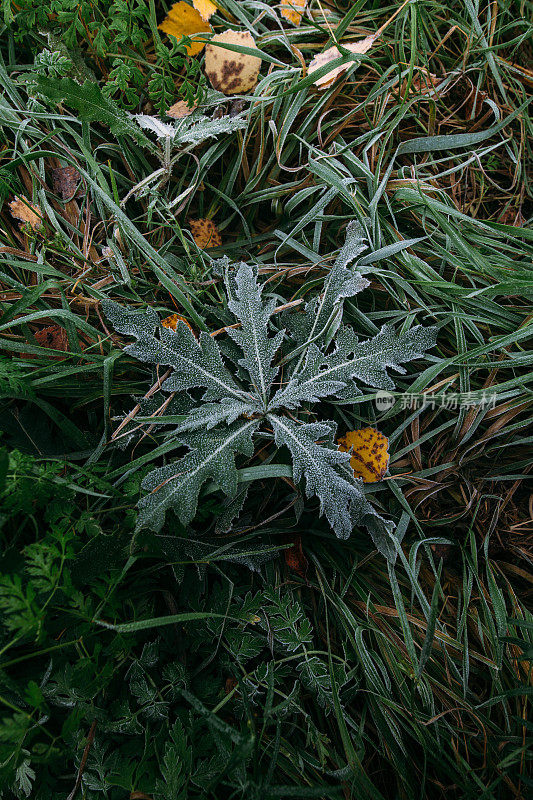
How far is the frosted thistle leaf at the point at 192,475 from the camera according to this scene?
50.5 inches

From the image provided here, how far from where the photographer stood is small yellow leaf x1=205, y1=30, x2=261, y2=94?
1.67 meters

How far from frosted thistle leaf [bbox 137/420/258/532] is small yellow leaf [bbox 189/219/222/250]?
69 cm

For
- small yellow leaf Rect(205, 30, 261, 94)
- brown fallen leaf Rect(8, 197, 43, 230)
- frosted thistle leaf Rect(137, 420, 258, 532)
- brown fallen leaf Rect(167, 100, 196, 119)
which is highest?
small yellow leaf Rect(205, 30, 261, 94)

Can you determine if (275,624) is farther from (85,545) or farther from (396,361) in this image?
(396,361)

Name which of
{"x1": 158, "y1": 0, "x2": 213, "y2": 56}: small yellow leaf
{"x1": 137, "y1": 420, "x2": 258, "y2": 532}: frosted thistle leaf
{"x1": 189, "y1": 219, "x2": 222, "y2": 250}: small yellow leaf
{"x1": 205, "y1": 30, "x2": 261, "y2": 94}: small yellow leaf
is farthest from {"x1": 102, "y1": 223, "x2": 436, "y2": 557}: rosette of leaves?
{"x1": 158, "y1": 0, "x2": 213, "y2": 56}: small yellow leaf

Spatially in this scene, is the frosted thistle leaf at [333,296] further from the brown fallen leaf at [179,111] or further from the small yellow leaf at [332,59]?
the brown fallen leaf at [179,111]

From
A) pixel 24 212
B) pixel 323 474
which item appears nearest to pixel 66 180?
pixel 24 212

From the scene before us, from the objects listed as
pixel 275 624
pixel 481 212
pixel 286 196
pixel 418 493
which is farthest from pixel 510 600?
pixel 286 196

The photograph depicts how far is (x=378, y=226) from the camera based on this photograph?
5.25 ft

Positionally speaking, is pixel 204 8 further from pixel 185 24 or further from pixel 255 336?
pixel 255 336

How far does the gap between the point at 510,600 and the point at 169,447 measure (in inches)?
44.9

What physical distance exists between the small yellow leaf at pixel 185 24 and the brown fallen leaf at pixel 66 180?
0.57m

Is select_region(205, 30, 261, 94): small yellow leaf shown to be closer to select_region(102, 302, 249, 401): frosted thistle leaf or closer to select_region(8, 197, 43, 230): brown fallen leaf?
A: select_region(8, 197, 43, 230): brown fallen leaf

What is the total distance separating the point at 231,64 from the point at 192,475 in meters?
1.39
